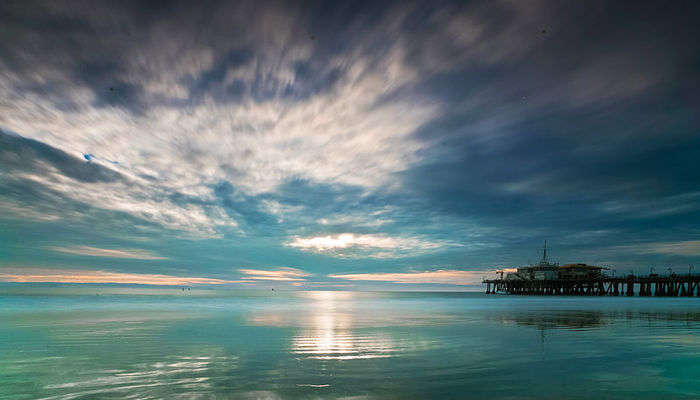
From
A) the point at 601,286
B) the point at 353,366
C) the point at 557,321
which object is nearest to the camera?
the point at 353,366

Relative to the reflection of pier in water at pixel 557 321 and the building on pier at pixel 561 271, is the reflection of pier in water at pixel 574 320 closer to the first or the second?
the reflection of pier in water at pixel 557 321

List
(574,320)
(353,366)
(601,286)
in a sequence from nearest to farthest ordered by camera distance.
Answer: (353,366) < (574,320) < (601,286)

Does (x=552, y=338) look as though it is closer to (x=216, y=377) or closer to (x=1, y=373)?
(x=216, y=377)

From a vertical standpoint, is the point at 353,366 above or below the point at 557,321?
above

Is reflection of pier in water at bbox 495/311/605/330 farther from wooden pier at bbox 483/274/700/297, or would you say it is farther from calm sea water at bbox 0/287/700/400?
wooden pier at bbox 483/274/700/297

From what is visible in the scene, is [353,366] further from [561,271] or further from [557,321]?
[561,271]

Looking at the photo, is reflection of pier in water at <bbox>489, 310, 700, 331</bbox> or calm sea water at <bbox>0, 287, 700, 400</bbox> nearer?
calm sea water at <bbox>0, 287, 700, 400</bbox>

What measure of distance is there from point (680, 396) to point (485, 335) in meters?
11.2

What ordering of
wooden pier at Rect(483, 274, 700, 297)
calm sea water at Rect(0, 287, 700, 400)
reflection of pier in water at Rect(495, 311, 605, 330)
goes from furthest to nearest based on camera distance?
wooden pier at Rect(483, 274, 700, 297)
reflection of pier in water at Rect(495, 311, 605, 330)
calm sea water at Rect(0, 287, 700, 400)

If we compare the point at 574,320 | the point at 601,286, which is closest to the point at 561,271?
the point at 601,286

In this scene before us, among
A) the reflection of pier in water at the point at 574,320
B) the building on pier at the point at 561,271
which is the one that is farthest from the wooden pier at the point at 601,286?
the reflection of pier in water at the point at 574,320

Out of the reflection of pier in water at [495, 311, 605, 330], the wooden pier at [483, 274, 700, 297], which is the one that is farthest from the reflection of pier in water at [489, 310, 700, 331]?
the wooden pier at [483, 274, 700, 297]

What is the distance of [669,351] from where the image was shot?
14.4 metres

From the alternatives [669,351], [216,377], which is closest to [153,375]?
[216,377]
